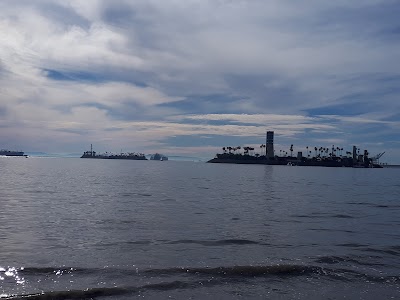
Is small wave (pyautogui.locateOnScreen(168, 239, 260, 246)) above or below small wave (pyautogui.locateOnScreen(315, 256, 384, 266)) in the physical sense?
above

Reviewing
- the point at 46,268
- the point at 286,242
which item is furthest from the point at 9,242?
the point at 286,242

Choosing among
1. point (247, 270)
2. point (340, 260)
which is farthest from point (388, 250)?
point (247, 270)

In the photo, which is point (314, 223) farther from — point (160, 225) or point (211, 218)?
point (160, 225)

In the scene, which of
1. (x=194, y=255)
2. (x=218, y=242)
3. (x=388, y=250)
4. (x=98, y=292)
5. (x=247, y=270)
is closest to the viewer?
(x=98, y=292)

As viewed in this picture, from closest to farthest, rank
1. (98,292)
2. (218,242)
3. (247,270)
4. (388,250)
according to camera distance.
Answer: (98,292) → (247,270) → (388,250) → (218,242)

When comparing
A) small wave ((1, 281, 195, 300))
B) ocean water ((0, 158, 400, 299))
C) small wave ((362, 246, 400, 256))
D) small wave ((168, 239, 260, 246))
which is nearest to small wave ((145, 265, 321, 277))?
ocean water ((0, 158, 400, 299))

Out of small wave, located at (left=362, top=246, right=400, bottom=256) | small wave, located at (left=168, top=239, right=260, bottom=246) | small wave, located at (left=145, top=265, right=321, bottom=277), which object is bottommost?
small wave, located at (left=362, top=246, right=400, bottom=256)

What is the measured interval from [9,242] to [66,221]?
7.36m

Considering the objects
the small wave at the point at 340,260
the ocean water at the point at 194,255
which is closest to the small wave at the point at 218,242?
the ocean water at the point at 194,255

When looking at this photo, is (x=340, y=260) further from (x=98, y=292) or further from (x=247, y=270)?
(x=98, y=292)

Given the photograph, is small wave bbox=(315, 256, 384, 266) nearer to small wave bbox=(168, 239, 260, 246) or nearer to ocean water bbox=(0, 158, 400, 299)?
ocean water bbox=(0, 158, 400, 299)

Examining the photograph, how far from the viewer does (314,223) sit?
3009cm

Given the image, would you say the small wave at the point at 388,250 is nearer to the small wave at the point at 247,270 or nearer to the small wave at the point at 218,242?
the small wave at the point at 247,270

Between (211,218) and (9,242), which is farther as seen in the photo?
(211,218)
